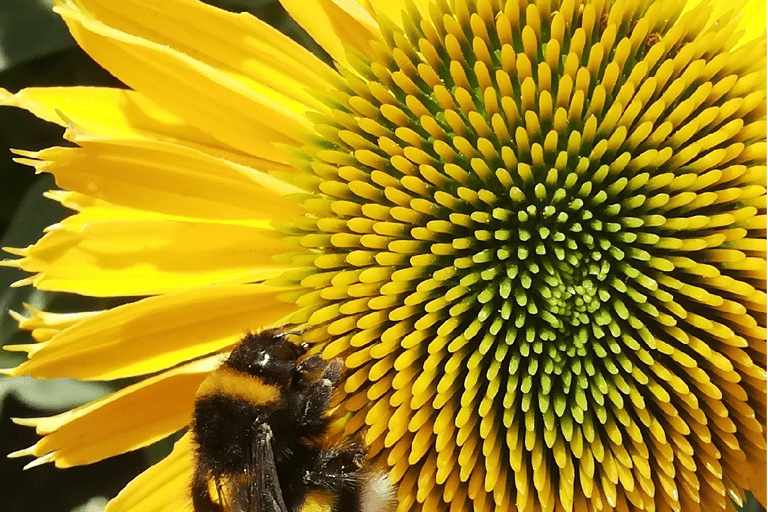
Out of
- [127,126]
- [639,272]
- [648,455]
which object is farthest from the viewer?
[127,126]

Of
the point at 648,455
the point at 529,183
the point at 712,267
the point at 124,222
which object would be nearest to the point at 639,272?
the point at 712,267

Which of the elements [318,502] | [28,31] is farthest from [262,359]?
[28,31]

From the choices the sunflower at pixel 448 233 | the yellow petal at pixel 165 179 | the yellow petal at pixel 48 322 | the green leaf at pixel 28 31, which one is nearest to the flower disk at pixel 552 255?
the sunflower at pixel 448 233

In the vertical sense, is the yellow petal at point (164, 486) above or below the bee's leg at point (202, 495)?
below

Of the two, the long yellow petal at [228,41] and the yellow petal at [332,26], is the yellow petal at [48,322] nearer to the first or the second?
the long yellow petal at [228,41]

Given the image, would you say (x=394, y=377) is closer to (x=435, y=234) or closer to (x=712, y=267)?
(x=435, y=234)

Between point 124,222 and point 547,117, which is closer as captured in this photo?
point 547,117

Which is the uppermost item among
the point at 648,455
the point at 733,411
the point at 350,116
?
the point at 350,116
